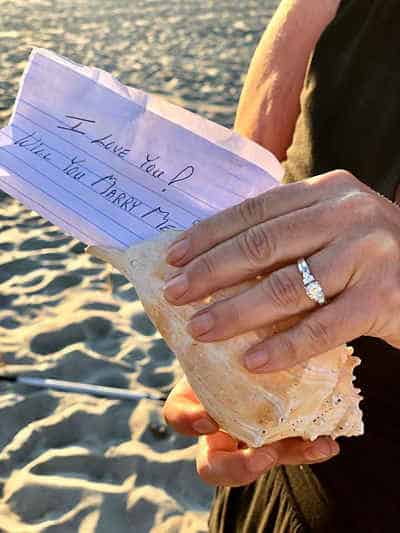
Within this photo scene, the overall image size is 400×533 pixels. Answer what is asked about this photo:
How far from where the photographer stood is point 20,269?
372 centimetres

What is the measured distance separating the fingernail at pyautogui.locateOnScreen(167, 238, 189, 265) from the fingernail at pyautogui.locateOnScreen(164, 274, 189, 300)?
2 centimetres

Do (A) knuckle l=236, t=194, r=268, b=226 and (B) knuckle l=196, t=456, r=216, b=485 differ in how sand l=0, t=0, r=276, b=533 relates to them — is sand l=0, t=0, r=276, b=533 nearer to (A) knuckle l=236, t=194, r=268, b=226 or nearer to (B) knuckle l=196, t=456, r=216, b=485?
(B) knuckle l=196, t=456, r=216, b=485

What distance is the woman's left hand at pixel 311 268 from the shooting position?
0.76m

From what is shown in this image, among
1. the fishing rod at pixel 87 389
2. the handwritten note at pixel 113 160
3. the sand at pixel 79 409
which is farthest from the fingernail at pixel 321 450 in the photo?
the fishing rod at pixel 87 389

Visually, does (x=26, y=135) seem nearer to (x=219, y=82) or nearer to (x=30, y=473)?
(x=30, y=473)

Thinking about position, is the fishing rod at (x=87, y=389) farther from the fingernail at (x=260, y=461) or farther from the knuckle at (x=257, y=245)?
the knuckle at (x=257, y=245)

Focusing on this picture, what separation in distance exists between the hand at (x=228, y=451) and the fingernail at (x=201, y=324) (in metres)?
0.26

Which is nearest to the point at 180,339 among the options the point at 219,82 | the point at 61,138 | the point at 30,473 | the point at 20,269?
the point at 61,138

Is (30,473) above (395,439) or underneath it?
underneath

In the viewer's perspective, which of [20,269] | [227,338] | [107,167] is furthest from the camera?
[20,269]

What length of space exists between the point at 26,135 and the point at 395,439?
768 millimetres

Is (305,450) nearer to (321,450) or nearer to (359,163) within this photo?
(321,450)

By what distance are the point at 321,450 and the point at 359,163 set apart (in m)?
0.52

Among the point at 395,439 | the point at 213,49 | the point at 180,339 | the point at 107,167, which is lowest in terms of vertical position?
the point at 213,49
